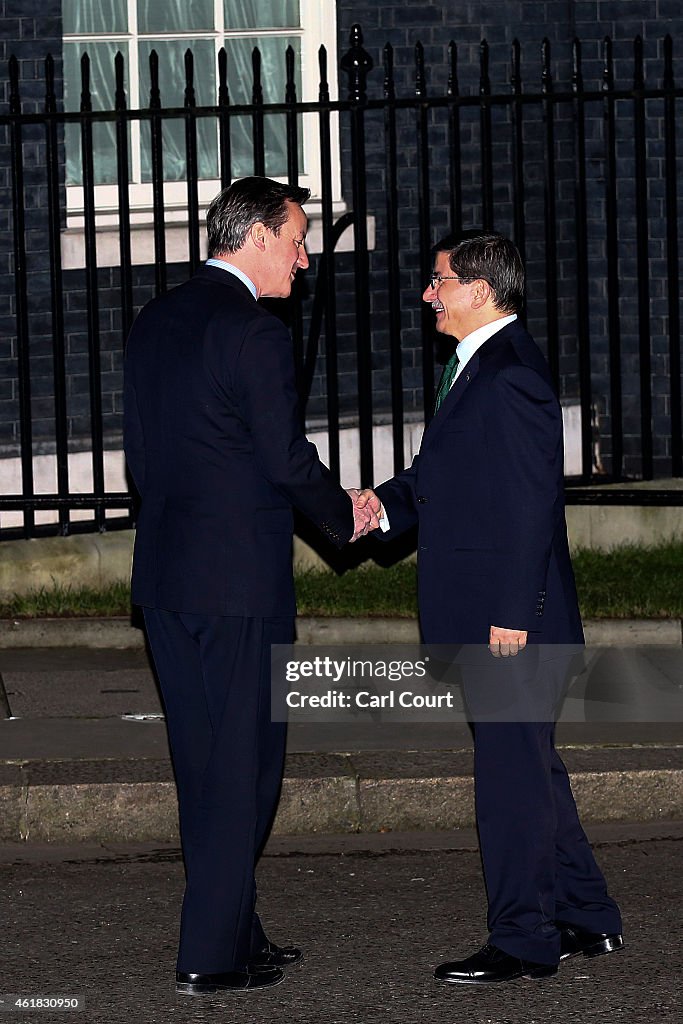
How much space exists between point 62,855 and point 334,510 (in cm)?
190

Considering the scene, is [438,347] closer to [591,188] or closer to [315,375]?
[315,375]

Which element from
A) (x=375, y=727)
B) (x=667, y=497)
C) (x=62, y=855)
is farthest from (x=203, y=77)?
(x=62, y=855)

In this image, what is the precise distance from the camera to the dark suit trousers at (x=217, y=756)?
14.4ft

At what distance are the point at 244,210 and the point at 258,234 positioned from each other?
0.22 ft

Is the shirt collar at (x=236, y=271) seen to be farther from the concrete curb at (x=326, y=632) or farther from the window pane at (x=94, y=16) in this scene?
the window pane at (x=94, y=16)

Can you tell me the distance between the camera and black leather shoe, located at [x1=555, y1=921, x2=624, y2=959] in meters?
4.67

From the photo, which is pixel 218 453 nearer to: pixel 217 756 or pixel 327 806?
pixel 217 756

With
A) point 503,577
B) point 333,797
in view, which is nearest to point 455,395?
point 503,577

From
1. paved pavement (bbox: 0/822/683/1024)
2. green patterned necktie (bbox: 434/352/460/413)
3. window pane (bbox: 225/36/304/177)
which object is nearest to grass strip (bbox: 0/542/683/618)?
paved pavement (bbox: 0/822/683/1024)

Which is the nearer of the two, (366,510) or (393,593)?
(366,510)

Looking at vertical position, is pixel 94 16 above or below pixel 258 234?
above

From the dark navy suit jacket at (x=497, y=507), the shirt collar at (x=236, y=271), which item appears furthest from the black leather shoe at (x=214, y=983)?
the shirt collar at (x=236, y=271)

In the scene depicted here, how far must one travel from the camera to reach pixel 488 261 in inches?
176

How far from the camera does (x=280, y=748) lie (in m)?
4.54
